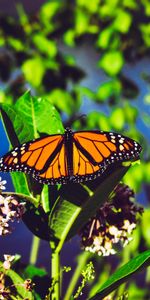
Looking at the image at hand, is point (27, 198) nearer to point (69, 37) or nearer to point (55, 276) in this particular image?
point (55, 276)

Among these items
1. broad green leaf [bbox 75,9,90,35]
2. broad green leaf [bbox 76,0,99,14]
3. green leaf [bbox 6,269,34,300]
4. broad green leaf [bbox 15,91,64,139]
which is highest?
broad green leaf [bbox 76,0,99,14]

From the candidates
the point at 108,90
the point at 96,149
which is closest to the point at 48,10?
the point at 108,90

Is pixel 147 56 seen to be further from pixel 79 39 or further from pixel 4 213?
pixel 4 213

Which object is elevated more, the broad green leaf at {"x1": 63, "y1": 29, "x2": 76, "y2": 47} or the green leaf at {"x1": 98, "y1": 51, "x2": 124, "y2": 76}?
the broad green leaf at {"x1": 63, "y1": 29, "x2": 76, "y2": 47}

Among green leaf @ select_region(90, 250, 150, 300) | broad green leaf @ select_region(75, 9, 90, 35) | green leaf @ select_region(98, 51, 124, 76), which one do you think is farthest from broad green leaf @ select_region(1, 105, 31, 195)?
broad green leaf @ select_region(75, 9, 90, 35)

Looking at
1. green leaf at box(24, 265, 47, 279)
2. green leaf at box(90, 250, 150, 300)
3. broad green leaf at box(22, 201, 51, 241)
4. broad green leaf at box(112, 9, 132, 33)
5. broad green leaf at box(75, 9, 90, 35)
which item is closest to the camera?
green leaf at box(90, 250, 150, 300)

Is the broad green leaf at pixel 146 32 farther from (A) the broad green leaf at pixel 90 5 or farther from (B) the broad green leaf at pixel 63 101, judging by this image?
(B) the broad green leaf at pixel 63 101

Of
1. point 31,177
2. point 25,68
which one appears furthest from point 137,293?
point 31,177

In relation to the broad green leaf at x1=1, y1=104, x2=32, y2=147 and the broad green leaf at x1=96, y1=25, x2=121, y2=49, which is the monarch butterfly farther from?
the broad green leaf at x1=96, y1=25, x2=121, y2=49
